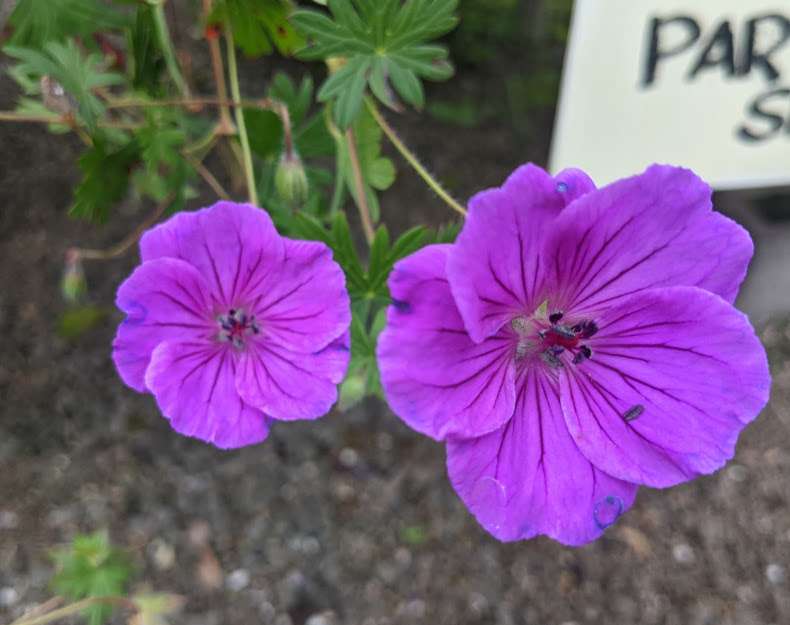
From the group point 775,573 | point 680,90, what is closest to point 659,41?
point 680,90

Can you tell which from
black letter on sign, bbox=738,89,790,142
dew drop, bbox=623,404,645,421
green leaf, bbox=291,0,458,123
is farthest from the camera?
black letter on sign, bbox=738,89,790,142

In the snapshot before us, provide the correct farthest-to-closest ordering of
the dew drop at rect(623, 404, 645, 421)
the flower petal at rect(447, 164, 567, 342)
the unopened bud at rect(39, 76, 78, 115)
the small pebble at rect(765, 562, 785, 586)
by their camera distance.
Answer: the small pebble at rect(765, 562, 785, 586) → the unopened bud at rect(39, 76, 78, 115) → the dew drop at rect(623, 404, 645, 421) → the flower petal at rect(447, 164, 567, 342)

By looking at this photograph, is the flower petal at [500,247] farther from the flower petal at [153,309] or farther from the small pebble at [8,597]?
the small pebble at [8,597]

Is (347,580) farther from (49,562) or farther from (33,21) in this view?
(33,21)

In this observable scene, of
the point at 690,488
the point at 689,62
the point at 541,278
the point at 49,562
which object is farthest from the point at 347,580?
the point at 689,62

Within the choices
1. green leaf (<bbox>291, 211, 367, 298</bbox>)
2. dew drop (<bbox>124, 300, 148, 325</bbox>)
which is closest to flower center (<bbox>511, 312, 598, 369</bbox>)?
green leaf (<bbox>291, 211, 367, 298</bbox>)

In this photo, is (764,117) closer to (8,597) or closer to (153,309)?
(153,309)

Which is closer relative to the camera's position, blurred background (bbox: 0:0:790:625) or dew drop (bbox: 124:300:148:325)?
dew drop (bbox: 124:300:148:325)

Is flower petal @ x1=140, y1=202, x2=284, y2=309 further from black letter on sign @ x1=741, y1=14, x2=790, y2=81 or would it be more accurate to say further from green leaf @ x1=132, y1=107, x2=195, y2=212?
black letter on sign @ x1=741, y1=14, x2=790, y2=81
